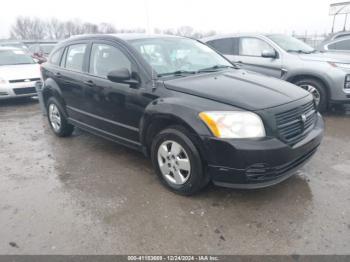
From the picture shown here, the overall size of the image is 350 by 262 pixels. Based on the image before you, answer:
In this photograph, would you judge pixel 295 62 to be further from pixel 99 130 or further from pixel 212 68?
pixel 99 130

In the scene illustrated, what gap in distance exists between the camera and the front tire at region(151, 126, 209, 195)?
9.72 ft

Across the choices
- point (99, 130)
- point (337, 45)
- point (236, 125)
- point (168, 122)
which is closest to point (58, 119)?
point (99, 130)

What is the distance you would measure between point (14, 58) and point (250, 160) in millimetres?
9107

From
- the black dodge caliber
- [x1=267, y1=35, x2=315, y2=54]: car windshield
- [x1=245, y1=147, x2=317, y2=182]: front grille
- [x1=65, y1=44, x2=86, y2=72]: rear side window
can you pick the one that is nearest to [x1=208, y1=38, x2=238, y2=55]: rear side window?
[x1=267, y1=35, x2=315, y2=54]: car windshield

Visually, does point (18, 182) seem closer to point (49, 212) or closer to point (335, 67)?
point (49, 212)

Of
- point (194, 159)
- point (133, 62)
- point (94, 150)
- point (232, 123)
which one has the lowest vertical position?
point (94, 150)

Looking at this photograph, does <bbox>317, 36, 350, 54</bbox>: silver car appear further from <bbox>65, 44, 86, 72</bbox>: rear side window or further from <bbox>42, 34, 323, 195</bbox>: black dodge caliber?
<bbox>65, 44, 86, 72</bbox>: rear side window

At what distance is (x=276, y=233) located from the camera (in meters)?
2.62

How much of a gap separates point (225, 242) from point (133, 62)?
7.38 ft

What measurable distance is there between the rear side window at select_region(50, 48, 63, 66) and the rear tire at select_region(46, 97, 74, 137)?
620 millimetres

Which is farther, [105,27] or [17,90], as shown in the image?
[105,27]

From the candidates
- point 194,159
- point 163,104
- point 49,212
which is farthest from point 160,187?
point 49,212

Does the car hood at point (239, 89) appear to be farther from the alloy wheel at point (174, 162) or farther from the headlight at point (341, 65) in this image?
the headlight at point (341, 65)

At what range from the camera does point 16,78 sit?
816cm
